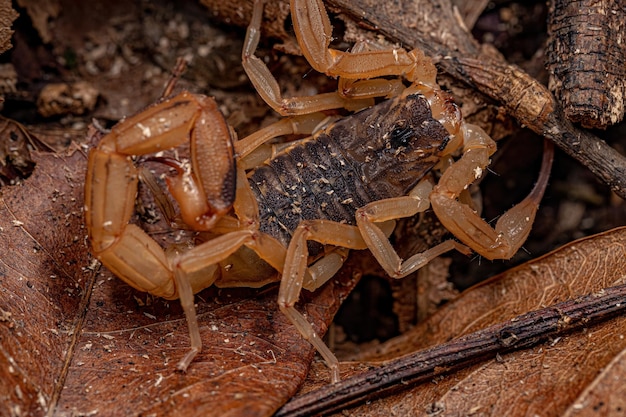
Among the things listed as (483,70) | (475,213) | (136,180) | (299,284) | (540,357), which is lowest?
(540,357)

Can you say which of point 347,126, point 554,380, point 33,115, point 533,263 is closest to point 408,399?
point 554,380

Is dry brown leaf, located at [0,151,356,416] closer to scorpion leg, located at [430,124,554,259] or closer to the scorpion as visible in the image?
the scorpion

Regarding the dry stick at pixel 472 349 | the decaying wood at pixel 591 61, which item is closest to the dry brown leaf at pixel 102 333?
the dry stick at pixel 472 349

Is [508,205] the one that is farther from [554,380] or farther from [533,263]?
[554,380]

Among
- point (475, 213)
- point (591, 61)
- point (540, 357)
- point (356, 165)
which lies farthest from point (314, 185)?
point (591, 61)

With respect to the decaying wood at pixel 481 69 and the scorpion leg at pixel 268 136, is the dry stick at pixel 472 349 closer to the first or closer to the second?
the decaying wood at pixel 481 69

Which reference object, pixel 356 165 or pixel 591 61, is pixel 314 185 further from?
pixel 591 61

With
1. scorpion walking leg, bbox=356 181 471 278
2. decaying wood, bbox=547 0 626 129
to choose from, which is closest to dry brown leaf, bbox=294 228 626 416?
scorpion walking leg, bbox=356 181 471 278
